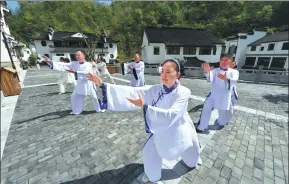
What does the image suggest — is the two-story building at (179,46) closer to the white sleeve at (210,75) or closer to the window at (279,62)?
the white sleeve at (210,75)

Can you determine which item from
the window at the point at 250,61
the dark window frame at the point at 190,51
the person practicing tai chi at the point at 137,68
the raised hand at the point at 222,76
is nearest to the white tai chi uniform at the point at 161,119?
the window at the point at 250,61

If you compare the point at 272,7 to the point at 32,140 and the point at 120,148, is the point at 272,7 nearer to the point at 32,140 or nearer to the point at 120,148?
the point at 120,148

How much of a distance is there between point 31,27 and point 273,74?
50204 millimetres

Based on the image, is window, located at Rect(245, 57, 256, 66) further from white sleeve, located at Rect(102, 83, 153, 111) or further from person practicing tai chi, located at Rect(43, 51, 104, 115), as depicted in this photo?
person practicing tai chi, located at Rect(43, 51, 104, 115)

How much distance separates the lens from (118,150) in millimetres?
3328

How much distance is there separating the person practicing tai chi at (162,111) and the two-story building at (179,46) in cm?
2135

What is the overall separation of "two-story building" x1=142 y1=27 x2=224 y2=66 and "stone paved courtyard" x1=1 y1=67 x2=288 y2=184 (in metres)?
19.2

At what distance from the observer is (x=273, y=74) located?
32.8ft

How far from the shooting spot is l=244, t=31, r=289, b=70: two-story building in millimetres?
Answer: 1746

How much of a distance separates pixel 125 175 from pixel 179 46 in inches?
912

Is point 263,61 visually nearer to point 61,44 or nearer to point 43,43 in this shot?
point 61,44

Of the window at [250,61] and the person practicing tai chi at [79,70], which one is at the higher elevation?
the window at [250,61]

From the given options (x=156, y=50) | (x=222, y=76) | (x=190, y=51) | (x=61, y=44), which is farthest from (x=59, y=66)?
(x=61, y=44)

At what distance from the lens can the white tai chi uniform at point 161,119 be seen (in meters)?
1.80
